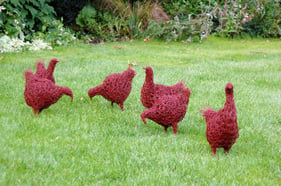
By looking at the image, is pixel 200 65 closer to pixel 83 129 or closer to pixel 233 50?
pixel 233 50

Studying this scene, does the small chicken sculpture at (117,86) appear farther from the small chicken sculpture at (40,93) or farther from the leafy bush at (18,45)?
the leafy bush at (18,45)

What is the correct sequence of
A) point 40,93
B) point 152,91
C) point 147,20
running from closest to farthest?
point 40,93 → point 152,91 → point 147,20

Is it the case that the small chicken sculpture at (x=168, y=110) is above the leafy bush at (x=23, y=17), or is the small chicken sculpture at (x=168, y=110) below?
below

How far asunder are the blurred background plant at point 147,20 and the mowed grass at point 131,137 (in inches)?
134

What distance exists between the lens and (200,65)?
29.0 feet

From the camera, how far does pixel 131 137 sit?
4.52m

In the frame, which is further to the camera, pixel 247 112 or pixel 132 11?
pixel 132 11

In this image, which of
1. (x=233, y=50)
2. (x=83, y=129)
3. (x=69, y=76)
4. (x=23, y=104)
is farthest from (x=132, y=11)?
(x=83, y=129)

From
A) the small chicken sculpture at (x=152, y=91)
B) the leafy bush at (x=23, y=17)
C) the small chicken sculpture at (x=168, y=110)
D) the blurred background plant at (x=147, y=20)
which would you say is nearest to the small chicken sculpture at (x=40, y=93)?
the small chicken sculpture at (x=152, y=91)

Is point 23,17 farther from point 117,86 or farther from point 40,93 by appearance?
point 40,93

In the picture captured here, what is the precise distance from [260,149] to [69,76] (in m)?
4.15

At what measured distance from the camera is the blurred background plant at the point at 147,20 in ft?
38.0

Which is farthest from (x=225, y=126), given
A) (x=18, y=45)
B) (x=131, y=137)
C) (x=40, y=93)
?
(x=18, y=45)

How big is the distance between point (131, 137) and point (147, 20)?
916 centimetres
